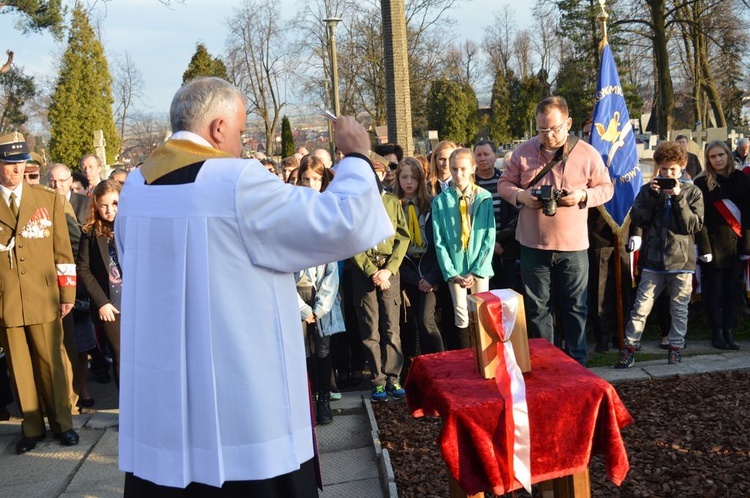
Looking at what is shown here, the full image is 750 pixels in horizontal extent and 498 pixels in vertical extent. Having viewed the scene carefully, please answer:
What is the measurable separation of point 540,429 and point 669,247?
140 inches

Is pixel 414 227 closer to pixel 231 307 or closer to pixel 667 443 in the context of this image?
pixel 667 443

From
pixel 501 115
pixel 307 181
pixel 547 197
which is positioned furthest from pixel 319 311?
pixel 501 115

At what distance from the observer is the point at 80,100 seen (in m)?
34.6

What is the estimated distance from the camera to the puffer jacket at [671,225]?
6.21 meters

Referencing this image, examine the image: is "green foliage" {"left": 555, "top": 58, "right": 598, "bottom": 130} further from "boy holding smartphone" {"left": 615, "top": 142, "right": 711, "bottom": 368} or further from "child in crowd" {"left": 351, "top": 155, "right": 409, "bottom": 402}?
"child in crowd" {"left": 351, "top": 155, "right": 409, "bottom": 402}

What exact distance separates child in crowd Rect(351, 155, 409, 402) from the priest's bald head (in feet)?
10.4

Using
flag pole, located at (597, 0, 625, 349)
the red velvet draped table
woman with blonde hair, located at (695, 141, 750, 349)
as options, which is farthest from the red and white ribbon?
the red velvet draped table

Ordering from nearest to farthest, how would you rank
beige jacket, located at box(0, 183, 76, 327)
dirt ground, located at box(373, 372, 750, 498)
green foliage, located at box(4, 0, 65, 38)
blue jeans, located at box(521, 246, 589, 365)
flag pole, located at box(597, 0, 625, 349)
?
dirt ground, located at box(373, 372, 750, 498), beige jacket, located at box(0, 183, 76, 327), blue jeans, located at box(521, 246, 589, 365), flag pole, located at box(597, 0, 625, 349), green foliage, located at box(4, 0, 65, 38)

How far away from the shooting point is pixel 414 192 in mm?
6586

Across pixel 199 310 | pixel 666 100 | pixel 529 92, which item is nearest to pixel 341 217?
pixel 199 310

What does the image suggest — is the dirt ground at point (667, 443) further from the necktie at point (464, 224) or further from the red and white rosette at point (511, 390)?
the necktie at point (464, 224)

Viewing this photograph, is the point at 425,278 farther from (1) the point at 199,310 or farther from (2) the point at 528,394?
(1) the point at 199,310

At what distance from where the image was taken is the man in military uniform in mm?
5359

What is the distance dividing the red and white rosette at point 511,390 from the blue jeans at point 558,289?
254cm
